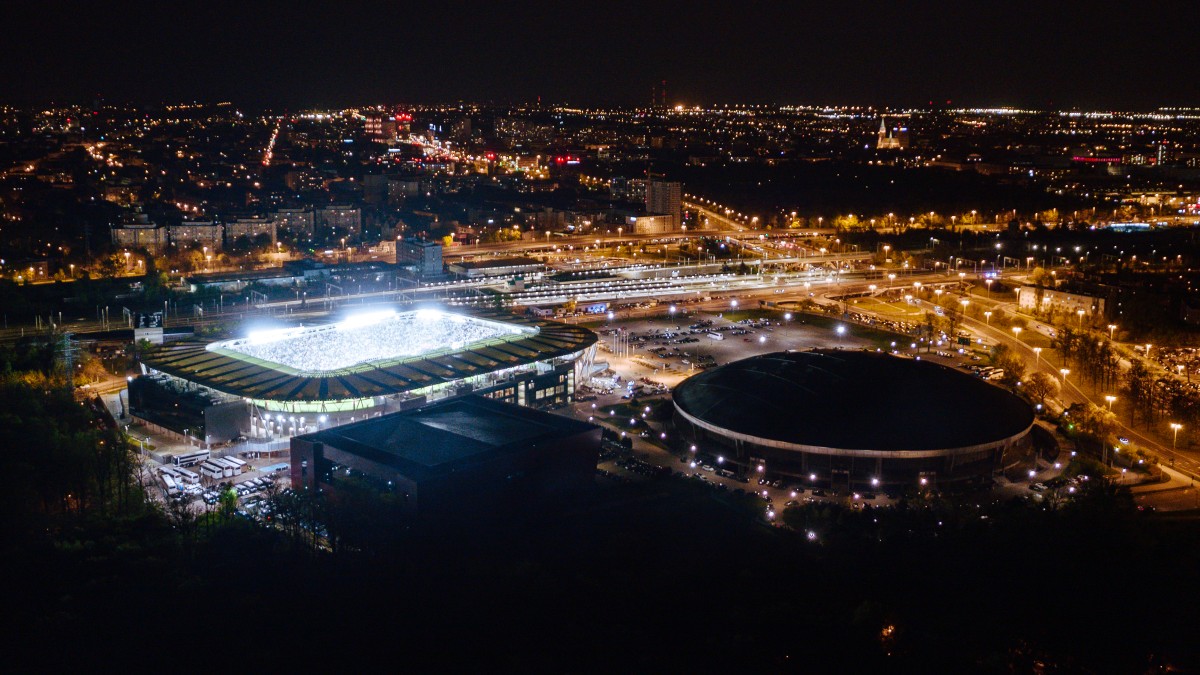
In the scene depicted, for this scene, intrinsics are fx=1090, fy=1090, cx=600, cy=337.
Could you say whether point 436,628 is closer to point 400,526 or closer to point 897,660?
point 400,526

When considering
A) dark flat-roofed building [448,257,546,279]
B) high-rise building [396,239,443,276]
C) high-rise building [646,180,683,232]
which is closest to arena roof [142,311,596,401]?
high-rise building [396,239,443,276]

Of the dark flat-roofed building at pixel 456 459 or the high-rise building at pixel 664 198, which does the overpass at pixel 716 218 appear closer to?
the high-rise building at pixel 664 198

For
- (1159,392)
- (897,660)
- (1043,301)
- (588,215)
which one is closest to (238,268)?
(588,215)

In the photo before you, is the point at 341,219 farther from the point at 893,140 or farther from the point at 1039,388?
the point at 893,140

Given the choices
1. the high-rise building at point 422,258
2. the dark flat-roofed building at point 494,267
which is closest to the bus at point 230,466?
the high-rise building at point 422,258

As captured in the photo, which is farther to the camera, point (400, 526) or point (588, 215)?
point (588, 215)

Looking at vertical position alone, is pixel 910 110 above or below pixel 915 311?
above

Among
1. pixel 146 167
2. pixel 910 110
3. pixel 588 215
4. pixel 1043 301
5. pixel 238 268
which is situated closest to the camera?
pixel 1043 301
